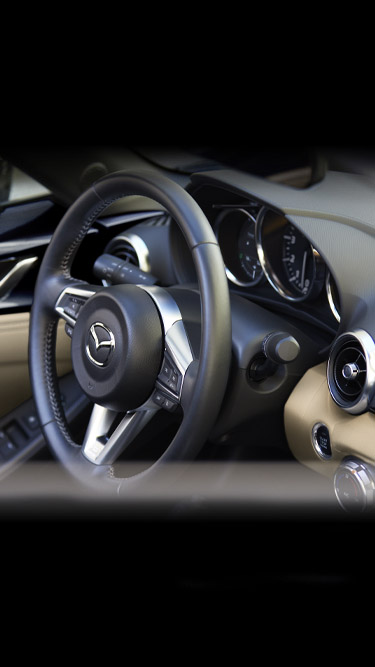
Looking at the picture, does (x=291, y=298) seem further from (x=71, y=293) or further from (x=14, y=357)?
(x=14, y=357)

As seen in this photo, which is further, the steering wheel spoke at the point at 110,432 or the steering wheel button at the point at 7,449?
the steering wheel button at the point at 7,449

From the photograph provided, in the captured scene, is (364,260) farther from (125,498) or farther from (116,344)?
(125,498)

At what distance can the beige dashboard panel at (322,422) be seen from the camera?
1.19 m

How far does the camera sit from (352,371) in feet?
3.84

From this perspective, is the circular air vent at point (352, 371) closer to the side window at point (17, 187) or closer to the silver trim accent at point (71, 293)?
the silver trim accent at point (71, 293)

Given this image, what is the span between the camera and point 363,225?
1248 mm

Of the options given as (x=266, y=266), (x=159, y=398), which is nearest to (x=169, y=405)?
(x=159, y=398)

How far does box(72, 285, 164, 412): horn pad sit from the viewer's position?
1272 mm

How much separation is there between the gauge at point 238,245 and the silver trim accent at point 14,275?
56cm

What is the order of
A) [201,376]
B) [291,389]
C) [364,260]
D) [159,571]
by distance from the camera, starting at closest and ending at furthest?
[201,376] → [364,260] → [291,389] → [159,571]

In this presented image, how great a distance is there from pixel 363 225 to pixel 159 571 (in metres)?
0.78

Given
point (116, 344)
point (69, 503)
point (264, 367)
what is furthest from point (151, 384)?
point (69, 503)

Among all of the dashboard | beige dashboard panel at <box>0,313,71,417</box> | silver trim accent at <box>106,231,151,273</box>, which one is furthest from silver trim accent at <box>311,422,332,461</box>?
beige dashboard panel at <box>0,313,71,417</box>

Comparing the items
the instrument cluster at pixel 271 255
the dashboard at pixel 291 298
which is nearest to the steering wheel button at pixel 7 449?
the dashboard at pixel 291 298
